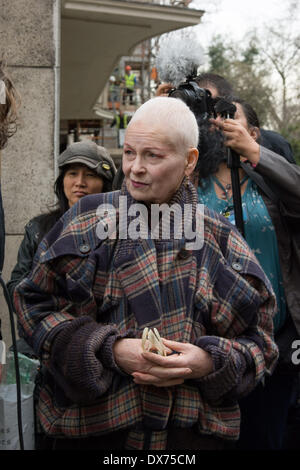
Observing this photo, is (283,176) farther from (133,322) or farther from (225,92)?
(133,322)

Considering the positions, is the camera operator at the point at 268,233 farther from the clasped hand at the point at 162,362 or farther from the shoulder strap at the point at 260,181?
the clasped hand at the point at 162,362

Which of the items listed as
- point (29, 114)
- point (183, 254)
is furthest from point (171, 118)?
point (29, 114)

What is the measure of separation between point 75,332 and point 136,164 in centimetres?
56

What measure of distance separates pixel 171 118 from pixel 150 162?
157mm

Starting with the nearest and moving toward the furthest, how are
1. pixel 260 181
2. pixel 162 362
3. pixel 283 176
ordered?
1. pixel 162 362
2. pixel 283 176
3. pixel 260 181

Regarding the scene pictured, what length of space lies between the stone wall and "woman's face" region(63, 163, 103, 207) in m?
0.85

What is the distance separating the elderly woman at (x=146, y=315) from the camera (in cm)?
188

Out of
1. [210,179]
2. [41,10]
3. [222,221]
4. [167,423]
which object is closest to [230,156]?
[210,179]

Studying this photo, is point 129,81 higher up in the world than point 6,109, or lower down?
higher up

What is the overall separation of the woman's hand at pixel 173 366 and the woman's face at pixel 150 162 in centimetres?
49

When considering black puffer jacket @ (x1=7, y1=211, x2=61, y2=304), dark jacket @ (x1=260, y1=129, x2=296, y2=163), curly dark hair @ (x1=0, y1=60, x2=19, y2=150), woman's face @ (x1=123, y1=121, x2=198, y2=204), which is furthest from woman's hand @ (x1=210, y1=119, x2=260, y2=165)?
black puffer jacket @ (x1=7, y1=211, x2=61, y2=304)

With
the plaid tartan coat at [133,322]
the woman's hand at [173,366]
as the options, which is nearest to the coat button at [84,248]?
the plaid tartan coat at [133,322]

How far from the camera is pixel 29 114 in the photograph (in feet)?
13.5

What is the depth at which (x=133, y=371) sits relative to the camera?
187cm
